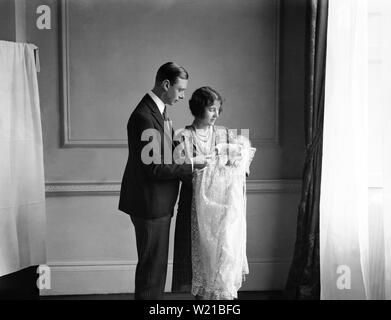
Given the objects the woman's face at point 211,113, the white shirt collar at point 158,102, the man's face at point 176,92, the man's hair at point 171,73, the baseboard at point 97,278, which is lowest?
the baseboard at point 97,278

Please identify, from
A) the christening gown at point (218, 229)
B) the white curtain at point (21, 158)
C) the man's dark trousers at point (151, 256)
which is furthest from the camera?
the white curtain at point (21, 158)

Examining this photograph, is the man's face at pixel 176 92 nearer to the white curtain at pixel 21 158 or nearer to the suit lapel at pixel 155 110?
the suit lapel at pixel 155 110

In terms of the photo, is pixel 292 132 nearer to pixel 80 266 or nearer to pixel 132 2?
pixel 132 2

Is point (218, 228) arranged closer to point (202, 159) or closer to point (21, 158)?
point (202, 159)

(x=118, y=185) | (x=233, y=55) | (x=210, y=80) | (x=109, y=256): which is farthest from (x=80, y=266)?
(x=233, y=55)

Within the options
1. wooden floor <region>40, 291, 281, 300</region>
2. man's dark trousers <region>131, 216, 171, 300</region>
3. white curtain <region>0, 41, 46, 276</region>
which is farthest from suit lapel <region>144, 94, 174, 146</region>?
wooden floor <region>40, 291, 281, 300</region>

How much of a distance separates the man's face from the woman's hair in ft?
0.18

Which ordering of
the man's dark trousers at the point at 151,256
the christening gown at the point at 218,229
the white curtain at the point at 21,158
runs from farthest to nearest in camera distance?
the white curtain at the point at 21,158 < the man's dark trousers at the point at 151,256 < the christening gown at the point at 218,229

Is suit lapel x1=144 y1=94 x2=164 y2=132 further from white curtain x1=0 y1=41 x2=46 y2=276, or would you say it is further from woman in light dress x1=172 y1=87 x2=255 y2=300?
white curtain x1=0 y1=41 x2=46 y2=276

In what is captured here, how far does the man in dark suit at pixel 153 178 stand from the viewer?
248 cm

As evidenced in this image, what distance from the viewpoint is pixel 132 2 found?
2.81 m

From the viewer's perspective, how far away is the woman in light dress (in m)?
2.39

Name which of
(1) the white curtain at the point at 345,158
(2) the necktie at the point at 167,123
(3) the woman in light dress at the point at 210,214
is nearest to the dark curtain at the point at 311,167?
(1) the white curtain at the point at 345,158

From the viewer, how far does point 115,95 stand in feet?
9.15
